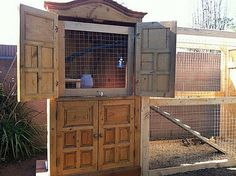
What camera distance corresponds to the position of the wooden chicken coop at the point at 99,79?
3303mm

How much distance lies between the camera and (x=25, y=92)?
2.82 m

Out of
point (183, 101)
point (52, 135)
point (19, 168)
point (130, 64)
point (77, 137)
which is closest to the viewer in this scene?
point (52, 135)

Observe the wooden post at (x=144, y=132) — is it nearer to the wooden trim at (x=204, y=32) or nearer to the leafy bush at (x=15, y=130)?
the wooden trim at (x=204, y=32)

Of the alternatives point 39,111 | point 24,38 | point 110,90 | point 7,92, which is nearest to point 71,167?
point 110,90

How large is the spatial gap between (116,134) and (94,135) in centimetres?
31

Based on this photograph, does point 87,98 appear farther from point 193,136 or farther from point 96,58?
point 193,136

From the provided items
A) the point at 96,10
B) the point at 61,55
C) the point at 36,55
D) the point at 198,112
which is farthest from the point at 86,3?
the point at 198,112

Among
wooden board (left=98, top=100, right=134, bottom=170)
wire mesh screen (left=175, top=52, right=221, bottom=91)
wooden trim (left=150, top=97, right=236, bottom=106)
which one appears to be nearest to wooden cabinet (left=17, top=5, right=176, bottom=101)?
wooden board (left=98, top=100, right=134, bottom=170)

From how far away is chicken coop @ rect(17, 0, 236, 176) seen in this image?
3.27m

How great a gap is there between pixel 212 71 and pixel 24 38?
4.31 metres

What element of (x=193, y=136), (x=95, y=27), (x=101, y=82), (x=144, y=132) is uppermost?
(x=95, y=27)

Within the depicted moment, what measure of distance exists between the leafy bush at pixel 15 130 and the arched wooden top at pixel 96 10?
242 cm

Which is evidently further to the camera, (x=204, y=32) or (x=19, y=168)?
(x=19, y=168)

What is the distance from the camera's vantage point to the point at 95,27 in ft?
11.5
